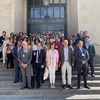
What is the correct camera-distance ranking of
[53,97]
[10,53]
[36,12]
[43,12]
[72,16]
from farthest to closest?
[36,12]
[43,12]
[72,16]
[10,53]
[53,97]

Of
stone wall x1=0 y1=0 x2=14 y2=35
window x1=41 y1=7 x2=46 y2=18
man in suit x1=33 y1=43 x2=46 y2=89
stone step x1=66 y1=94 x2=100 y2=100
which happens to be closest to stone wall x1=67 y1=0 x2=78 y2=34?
window x1=41 y1=7 x2=46 y2=18

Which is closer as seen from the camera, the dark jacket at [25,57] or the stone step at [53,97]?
the stone step at [53,97]

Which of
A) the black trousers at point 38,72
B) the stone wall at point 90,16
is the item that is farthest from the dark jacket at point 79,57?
the stone wall at point 90,16

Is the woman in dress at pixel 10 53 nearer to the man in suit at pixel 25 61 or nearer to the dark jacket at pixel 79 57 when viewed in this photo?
the man in suit at pixel 25 61

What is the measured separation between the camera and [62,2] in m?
20.0

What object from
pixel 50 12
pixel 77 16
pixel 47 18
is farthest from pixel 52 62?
pixel 50 12

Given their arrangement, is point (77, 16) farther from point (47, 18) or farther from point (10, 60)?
point (10, 60)

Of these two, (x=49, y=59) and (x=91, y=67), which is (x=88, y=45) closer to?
(x=91, y=67)

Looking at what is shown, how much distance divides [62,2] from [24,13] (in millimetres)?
3107

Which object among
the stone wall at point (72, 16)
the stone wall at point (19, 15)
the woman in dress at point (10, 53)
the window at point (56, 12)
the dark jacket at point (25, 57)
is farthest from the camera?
the window at point (56, 12)

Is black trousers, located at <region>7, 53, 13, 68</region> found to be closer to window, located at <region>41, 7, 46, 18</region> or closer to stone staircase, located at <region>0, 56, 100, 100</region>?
stone staircase, located at <region>0, 56, 100, 100</region>

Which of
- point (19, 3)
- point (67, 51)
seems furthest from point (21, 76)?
point (19, 3)

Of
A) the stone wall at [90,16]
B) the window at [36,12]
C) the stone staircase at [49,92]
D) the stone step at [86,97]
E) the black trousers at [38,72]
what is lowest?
the stone step at [86,97]

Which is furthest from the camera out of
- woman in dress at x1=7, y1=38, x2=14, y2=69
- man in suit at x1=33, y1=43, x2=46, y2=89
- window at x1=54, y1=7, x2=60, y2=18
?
window at x1=54, y1=7, x2=60, y2=18
